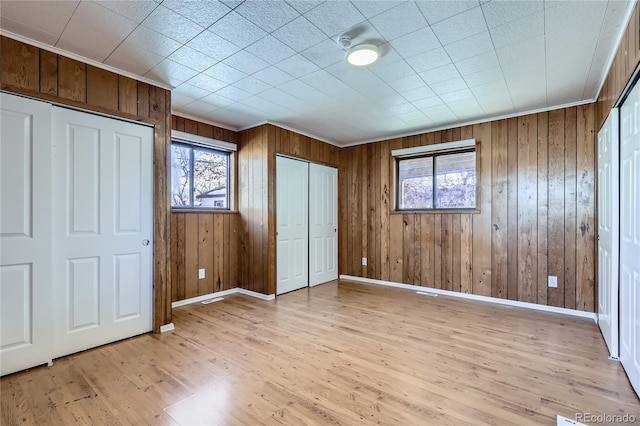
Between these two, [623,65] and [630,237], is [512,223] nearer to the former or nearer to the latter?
[630,237]

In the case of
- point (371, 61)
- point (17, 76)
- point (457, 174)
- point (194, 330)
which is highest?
point (371, 61)

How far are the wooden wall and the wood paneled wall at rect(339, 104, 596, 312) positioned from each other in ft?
10.8

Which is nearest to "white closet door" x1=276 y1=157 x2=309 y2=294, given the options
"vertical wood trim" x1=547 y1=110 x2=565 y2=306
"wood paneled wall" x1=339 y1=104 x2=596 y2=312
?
"wood paneled wall" x1=339 y1=104 x2=596 y2=312

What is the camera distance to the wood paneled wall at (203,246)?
12.4 ft

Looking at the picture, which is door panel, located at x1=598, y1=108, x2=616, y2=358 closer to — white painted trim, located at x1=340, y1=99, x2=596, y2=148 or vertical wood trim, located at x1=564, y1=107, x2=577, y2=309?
vertical wood trim, located at x1=564, y1=107, x2=577, y2=309

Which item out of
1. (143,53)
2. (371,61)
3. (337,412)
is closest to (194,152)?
(143,53)

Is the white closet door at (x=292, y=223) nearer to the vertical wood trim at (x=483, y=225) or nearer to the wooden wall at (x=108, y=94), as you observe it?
the wooden wall at (x=108, y=94)

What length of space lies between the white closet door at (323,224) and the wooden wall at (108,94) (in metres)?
2.36

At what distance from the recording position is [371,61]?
2338mm

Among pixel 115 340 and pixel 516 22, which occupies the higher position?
pixel 516 22

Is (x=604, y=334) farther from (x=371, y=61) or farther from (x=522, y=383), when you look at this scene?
(x=371, y=61)

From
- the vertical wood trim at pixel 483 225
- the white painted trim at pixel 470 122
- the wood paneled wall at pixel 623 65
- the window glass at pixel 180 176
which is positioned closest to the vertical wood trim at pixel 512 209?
the white painted trim at pixel 470 122

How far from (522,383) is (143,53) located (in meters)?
3.71

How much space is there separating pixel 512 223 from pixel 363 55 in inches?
116
